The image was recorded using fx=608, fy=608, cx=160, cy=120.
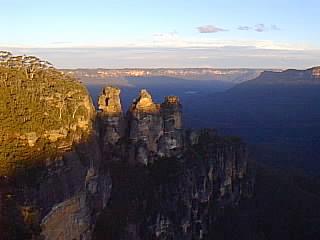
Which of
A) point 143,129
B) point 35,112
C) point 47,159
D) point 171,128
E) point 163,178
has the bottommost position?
point 163,178

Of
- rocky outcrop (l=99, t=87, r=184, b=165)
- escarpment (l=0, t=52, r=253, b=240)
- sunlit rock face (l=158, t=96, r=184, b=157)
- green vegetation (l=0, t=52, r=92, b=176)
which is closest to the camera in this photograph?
escarpment (l=0, t=52, r=253, b=240)

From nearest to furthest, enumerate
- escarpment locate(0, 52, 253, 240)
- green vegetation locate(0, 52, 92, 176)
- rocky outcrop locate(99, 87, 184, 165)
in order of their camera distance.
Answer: escarpment locate(0, 52, 253, 240)
green vegetation locate(0, 52, 92, 176)
rocky outcrop locate(99, 87, 184, 165)

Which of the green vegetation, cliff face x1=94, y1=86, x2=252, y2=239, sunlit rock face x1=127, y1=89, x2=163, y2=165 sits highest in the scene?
the green vegetation

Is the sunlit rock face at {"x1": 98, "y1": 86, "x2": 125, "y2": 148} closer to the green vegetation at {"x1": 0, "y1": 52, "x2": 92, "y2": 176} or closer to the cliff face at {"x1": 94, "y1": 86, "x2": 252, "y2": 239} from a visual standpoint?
the cliff face at {"x1": 94, "y1": 86, "x2": 252, "y2": 239}

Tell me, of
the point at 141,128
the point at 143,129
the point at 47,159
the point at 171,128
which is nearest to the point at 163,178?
the point at 143,129

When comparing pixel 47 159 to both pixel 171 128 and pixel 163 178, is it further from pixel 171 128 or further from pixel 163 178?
pixel 171 128

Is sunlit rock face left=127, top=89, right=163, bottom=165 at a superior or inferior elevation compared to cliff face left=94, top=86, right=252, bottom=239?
superior

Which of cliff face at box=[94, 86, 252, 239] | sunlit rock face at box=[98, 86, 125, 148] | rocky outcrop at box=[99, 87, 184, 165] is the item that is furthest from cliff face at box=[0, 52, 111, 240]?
rocky outcrop at box=[99, 87, 184, 165]

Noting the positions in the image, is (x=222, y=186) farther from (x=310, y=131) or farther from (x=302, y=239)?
(x=310, y=131)
